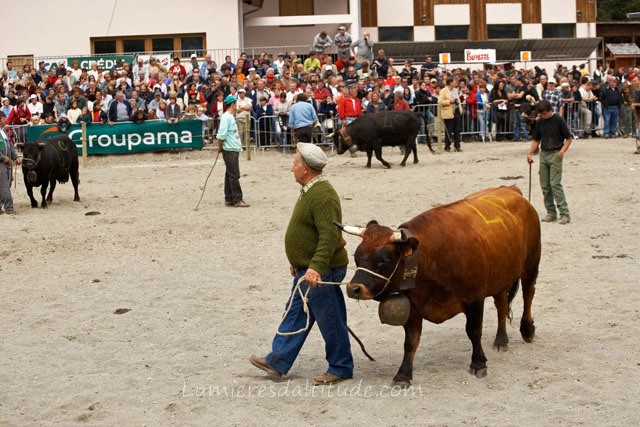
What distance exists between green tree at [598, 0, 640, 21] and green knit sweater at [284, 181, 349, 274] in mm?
48752

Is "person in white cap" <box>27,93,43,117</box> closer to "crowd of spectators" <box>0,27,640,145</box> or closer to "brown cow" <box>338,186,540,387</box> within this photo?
"crowd of spectators" <box>0,27,640,145</box>

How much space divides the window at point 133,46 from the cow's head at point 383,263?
27746 millimetres

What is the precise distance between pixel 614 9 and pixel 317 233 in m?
50.3

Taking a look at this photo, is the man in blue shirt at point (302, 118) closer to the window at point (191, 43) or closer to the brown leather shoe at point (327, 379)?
the window at point (191, 43)

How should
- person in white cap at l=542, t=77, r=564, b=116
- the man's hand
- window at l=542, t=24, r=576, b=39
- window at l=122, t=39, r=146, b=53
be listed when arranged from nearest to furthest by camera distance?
the man's hand < person in white cap at l=542, t=77, r=564, b=116 < window at l=122, t=39, r=146, b=53 < window at l=542, t=24, r=576, b=39

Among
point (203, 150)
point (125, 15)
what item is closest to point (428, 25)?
point (125, 15)

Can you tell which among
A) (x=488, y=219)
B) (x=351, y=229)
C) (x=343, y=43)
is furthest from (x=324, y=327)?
(x=343, y=43)

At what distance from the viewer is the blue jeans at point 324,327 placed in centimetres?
788

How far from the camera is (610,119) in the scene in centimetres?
2645

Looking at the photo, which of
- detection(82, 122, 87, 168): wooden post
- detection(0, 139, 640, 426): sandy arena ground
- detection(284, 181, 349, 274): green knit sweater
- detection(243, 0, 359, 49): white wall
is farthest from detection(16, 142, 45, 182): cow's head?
detection(243, 0, 359, 49): white wall

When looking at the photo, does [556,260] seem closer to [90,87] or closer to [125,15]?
[90,87]

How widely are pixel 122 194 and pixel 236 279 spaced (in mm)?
8027

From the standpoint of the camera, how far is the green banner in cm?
2464

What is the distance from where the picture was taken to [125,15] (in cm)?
3362
